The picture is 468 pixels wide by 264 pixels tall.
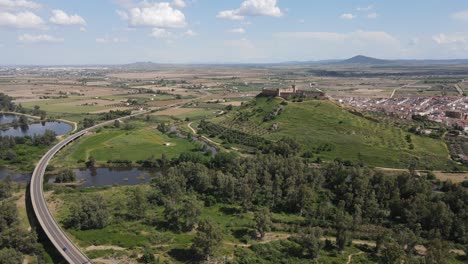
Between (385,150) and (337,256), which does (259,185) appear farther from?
(385,150)

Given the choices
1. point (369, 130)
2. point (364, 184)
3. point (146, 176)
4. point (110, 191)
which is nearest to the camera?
point (364, 184)

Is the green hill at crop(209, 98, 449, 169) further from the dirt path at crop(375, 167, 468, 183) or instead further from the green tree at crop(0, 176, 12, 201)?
the green tree at crop(0, 176, 12, 201)

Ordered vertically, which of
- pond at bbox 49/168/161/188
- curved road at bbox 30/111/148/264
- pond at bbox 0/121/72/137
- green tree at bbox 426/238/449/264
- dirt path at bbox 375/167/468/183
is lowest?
pond at bbox 49/168/161/188

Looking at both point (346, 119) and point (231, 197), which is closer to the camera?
point (231, 197)

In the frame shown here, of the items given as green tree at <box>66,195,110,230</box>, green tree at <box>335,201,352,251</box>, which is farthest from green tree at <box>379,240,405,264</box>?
green tree at <box>66,195,110,230</box>

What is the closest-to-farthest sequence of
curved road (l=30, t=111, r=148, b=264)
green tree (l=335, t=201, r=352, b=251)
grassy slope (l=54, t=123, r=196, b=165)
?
curved road (l=30, t=111, r=148, b=264), green tree (l=335, t=201, r=352, b=251), grassy slope (l=54, t=123, r=196, b=165)

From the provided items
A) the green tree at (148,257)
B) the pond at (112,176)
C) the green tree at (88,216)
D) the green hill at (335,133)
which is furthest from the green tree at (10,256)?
the green hill at (335,133)

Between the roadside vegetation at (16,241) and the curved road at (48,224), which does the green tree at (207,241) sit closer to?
the curved road at (48,224)

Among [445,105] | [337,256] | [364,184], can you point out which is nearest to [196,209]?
[337,256]
